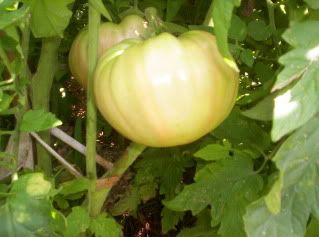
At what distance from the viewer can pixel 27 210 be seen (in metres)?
0.69

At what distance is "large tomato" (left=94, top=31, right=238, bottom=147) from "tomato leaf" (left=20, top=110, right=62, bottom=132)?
6cm

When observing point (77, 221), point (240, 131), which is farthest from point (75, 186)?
point (240, 131)

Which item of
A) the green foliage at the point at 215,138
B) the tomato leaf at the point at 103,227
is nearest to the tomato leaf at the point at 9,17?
the green foliage at the point at 215,138

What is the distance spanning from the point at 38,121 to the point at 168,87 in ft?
0.55

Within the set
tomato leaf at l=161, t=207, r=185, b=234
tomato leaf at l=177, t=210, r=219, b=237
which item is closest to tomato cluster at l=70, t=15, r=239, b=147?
tomato leaf at l=177, t=210, r=219, b=237

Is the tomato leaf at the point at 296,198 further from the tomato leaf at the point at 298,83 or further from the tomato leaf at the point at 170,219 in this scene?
the tomato leaf at the point at 170,219

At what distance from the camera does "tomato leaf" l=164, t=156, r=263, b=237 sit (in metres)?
0.83

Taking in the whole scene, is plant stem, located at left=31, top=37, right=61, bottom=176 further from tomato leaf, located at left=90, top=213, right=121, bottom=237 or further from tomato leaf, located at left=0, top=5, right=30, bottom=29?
tomato leaf, located at left=0, top=5, right=30, bottom=29

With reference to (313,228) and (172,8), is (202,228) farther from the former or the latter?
(172,8)

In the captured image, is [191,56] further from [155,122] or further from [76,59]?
[76,59]

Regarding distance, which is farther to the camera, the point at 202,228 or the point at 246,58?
the point at 202,228

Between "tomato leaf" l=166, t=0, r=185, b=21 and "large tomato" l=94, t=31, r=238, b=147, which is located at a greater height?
"large tomato" l=94, t=31, r=238, b=147

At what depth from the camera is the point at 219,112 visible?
0.69 metres

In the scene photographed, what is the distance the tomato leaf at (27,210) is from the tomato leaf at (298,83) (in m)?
0.33
